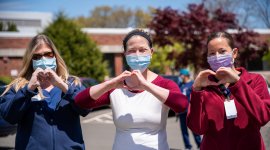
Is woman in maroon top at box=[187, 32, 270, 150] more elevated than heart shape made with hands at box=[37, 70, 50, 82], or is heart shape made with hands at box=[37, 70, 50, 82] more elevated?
heart shape made with hands at box=[37, 70, 50, 82]

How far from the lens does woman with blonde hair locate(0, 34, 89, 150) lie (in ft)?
11.1

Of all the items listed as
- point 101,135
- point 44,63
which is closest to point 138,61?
point 44,63

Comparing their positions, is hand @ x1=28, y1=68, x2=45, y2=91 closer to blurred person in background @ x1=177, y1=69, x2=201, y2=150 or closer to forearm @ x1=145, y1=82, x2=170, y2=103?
forearm @ x1=145, y1=82, x2=170, y2=103

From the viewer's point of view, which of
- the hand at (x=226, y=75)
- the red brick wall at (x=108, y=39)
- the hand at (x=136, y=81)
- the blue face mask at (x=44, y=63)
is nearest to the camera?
the hand at (x=226, y=75)

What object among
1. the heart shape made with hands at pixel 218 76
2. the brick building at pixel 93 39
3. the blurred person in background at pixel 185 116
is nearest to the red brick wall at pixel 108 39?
the brick building at pixel 93 39

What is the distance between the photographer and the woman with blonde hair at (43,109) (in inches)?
133

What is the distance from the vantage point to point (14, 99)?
11.1 feet

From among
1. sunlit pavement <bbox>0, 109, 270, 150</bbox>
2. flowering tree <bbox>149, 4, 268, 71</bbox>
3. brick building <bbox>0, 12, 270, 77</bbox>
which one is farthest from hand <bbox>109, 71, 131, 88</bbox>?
brick building <bbox>0, 12, 270, 77</bbox>

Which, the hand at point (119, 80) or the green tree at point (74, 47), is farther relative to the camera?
the green tree at point (74, 47)

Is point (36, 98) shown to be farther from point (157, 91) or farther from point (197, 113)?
point (197, 113)

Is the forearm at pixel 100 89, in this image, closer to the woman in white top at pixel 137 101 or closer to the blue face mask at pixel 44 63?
the woman in white top at pixel 137 101

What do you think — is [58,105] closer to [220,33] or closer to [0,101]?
[0,101]

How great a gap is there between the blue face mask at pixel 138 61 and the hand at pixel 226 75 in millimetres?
602

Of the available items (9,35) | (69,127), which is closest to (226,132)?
(69,127)
